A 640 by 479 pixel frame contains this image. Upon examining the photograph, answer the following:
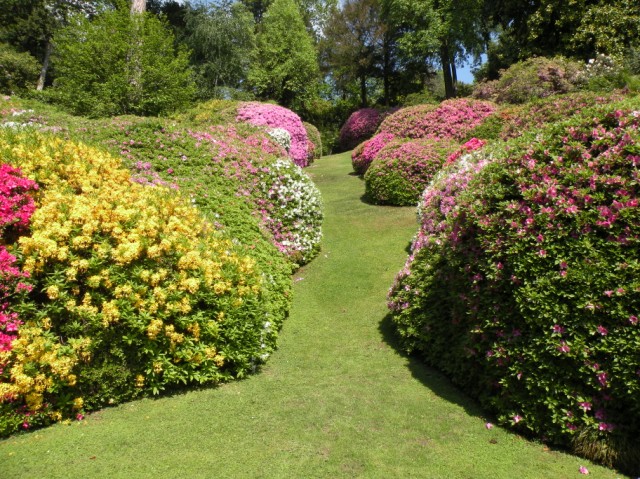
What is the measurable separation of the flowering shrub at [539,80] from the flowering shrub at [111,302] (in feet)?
44.9

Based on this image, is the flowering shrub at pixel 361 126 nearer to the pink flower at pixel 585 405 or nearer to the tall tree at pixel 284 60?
the tall tree at pixel 284 60

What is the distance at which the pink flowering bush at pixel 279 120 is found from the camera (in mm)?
18969

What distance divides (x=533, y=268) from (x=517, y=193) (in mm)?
777

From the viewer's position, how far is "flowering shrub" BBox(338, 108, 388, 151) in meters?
28.7

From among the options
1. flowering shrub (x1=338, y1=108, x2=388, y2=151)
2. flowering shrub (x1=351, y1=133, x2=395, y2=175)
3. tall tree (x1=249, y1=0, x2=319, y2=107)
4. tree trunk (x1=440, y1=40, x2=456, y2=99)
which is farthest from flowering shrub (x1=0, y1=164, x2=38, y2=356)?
tall tree (x1=249, y1=0, x2=319, y2=107)

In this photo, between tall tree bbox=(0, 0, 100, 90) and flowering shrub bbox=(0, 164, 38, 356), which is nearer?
flowering shrub bbox=(0, 164, 38, 356)

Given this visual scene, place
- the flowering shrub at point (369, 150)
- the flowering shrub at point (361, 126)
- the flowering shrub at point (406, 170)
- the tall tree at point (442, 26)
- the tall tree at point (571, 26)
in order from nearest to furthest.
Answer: the flowering shrub at point (406, 170)
the flowering shrub at point (369, 150)
the tall tree at point (571, 26)
the tall tree at point (442, 26)
the flowering shrub at point (361, 126)

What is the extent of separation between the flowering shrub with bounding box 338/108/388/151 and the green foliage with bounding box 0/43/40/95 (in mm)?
21142

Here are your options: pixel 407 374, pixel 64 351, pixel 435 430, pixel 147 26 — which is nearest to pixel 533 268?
pixel 435 430

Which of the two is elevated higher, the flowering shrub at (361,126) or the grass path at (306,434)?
the flowering shrub at (361,126)

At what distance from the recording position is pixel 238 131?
1114 cm

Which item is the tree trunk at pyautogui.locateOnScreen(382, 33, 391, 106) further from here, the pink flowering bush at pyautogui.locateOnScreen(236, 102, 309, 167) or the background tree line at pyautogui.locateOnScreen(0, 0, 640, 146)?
the pink flowering bush at pyautogui.locateOnScreen(236, 102, 309, 167)

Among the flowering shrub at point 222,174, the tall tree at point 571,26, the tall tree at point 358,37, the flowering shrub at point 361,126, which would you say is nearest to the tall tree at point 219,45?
the tall tree at point 358,37

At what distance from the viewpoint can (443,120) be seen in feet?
54.4
